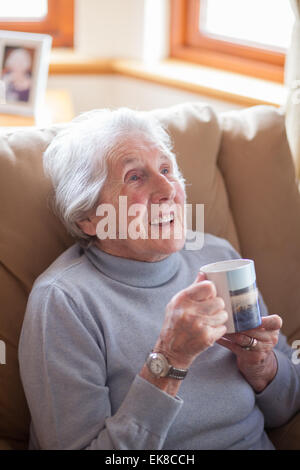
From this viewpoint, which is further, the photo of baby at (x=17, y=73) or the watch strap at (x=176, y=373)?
the photo of baby at (x=17, y=73)

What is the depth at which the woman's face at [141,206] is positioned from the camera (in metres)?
1.31

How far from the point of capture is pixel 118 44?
2.96m

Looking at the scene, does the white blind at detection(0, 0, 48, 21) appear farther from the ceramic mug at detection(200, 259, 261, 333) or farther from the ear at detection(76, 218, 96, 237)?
the ceramic mug at detection(200, 259, 261, 333)

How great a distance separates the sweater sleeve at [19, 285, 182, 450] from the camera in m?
1.12

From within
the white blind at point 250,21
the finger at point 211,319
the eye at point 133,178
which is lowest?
the finger at point 211,319

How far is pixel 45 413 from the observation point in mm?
1167

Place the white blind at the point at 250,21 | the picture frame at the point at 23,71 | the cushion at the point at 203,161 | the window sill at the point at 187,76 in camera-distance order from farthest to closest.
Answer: the white blind at the point at 250,21 < the window sill at the point at 187,76 < the picture frame at the point at 23,71 < the cushion at the point at 203,161

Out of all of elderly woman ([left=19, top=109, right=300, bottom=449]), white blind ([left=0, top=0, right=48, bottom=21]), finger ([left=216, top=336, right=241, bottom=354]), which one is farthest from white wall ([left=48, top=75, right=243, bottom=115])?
finger ([left=216, top=336, right=241, bottom=354])

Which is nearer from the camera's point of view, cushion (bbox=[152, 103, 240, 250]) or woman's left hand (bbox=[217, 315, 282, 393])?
woman's left hand (bbox=[217, 315, 282, 393])

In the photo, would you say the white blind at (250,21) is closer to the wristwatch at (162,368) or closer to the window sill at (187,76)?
the window sill at (187,76)

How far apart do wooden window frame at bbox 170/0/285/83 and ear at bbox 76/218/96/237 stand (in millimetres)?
1550

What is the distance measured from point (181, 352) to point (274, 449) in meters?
0.46

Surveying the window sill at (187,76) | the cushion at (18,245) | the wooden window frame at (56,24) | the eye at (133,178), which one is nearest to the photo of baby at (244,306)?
the eye at (133,178)
